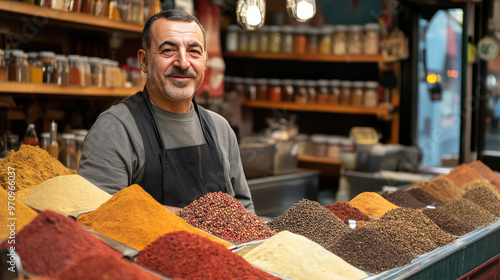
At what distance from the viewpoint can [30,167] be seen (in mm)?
1459

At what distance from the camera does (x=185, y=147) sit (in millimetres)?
1692

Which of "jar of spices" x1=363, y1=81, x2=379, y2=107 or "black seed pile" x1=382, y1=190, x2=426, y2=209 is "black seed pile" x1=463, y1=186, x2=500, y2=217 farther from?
"jar of spices" x1=363, y1=81, x2=379, y2=107

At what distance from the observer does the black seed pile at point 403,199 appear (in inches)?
72.2

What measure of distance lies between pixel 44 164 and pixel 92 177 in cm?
14

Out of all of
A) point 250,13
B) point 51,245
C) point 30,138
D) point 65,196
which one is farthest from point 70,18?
point 51,245

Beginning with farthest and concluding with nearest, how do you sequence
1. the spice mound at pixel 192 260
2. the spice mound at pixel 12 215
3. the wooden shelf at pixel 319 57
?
the wooden shelf at pixel 319 57 < the spice mound at pixel 12 215 < the spice mound at pixel 192 260

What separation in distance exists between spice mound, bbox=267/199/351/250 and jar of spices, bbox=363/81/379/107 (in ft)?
8.80

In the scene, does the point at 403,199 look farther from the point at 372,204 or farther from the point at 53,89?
the point at 53,89

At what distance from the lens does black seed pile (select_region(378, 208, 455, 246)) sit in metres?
1.41

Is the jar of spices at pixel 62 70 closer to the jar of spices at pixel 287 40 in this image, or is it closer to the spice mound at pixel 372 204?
the spice mound at pixel 372 204

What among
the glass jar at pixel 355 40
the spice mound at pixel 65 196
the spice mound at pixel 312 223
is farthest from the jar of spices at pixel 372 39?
the spice mound at pixel 65 196

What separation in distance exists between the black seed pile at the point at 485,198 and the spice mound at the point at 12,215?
155 cm

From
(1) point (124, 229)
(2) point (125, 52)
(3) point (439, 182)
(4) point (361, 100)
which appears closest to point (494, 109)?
(4) point (361, 100)

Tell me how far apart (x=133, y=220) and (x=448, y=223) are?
976 millimetres
